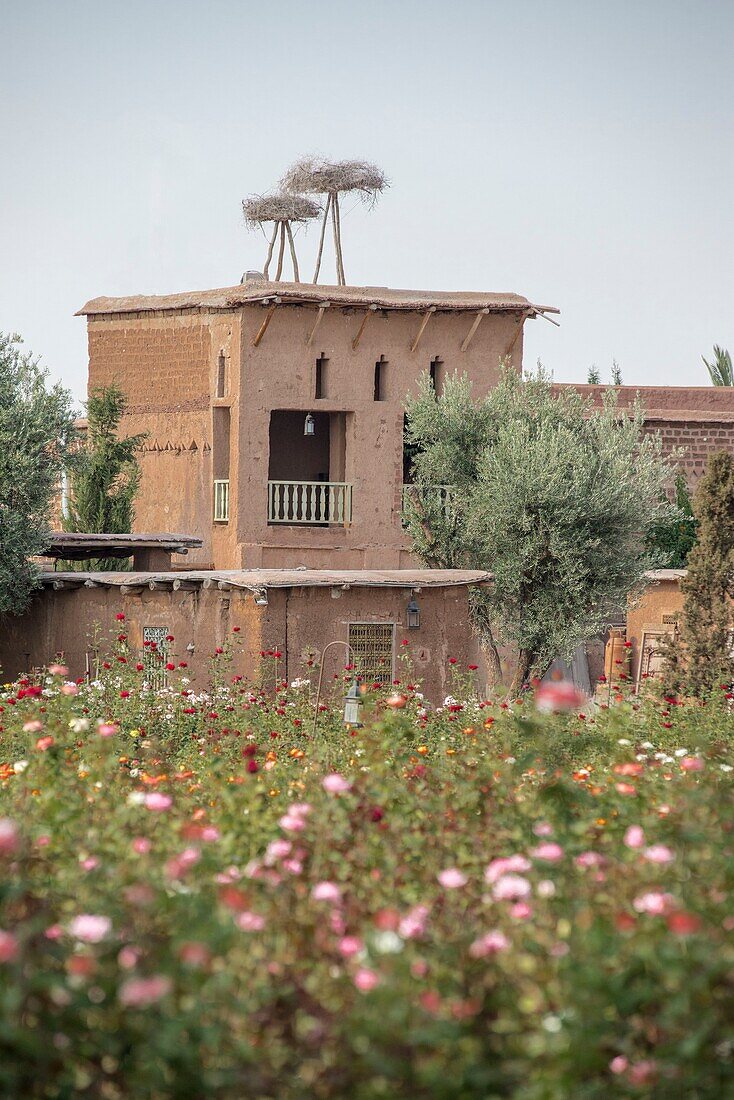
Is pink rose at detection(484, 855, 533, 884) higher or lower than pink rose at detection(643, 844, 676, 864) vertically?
lower

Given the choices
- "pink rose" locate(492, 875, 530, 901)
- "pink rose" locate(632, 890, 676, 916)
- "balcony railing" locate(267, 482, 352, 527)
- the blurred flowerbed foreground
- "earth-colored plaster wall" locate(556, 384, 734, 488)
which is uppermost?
"earth-colored plaster wall" locate(556, 384, 734, 488)

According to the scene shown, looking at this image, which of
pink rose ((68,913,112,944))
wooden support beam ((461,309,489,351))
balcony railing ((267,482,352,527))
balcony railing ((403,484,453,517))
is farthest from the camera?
wooden support beam ((461,309,489,351))

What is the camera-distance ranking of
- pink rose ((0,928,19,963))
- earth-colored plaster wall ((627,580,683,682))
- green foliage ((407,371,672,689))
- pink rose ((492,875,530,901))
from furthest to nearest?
earth-colored plaster wall ((627,580,683,682))
green foliage ((407,371,672,689))
pink rose ((492,875,530,901))
pink rose ((0,928,19,963))

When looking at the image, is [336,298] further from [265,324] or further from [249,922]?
[249,922]

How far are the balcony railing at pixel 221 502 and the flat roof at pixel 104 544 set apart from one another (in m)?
1.23

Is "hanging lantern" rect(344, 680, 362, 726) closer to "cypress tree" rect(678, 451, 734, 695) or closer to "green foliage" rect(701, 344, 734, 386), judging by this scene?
"cypress tree" rect(678, 451, 734, 695)

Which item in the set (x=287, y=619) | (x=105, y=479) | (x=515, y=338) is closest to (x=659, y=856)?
(x=287, y=619)

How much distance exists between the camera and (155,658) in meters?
16.2

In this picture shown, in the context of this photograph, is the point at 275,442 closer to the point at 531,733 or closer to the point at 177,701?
the point at 177,701

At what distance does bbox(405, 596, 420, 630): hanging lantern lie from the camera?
18.0m

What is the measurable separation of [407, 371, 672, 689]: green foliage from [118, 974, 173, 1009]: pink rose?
644 inches

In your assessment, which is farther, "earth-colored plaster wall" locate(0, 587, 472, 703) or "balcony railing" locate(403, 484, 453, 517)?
"balcony railing" locate(403, 484, 453, 517)

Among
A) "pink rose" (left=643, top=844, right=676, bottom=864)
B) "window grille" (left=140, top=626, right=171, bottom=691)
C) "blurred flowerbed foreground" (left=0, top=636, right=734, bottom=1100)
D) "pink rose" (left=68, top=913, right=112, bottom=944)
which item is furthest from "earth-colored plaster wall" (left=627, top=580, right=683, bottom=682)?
"pink rose" (left=68, top=913, right=112, bottom=944)

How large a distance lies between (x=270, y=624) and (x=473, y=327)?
31.8ft
